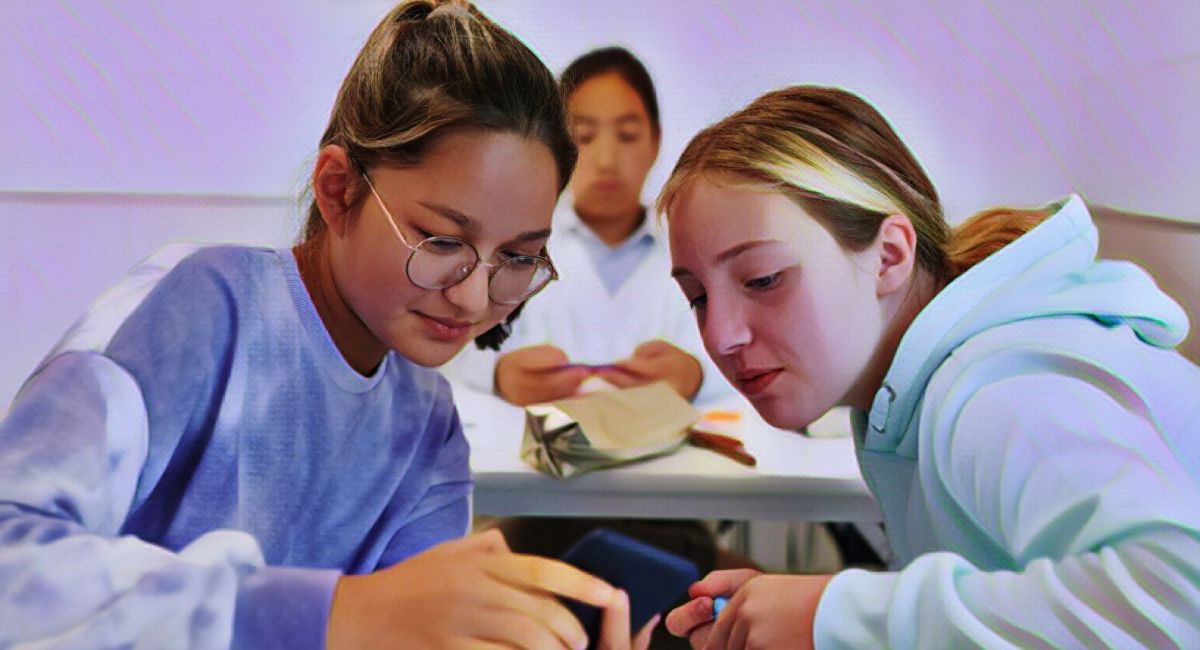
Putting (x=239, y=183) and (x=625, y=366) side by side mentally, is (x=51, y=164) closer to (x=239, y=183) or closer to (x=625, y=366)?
(x=239, y=183)

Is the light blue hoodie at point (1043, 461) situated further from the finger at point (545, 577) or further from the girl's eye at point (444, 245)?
the girl's eye at point (444, 245)

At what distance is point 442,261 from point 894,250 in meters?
0.24

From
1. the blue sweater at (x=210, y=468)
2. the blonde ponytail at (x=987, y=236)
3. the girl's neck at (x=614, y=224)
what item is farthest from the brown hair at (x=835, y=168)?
the blue sweater at (x=210, y=468)

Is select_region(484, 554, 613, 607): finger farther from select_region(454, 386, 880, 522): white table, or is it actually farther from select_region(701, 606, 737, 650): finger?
select_region(454, 386, 880, 522): white table

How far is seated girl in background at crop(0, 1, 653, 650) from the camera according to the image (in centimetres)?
46

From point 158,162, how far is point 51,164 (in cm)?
6

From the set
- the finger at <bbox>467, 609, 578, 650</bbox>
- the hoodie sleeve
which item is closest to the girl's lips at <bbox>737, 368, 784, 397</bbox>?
the hoodie sleeve

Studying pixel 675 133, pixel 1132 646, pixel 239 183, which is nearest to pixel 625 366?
pixel 675 133

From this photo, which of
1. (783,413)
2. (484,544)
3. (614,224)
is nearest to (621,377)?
(614,224)

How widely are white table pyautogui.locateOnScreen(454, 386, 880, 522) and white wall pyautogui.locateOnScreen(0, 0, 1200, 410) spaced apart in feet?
0.66

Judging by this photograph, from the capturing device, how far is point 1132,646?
0.44m

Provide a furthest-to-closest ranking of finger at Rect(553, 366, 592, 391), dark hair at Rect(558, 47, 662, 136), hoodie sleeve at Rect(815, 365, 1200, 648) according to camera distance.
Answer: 1. finger at Rect(553, 366, 592, 391)
2. dark hair at Rect(558, 47, 662, 136)
3. hoodie sleeve at Rect(815, 365, 1200, 648)

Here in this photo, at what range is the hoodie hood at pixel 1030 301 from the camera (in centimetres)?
56

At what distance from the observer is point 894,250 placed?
0.60 m
